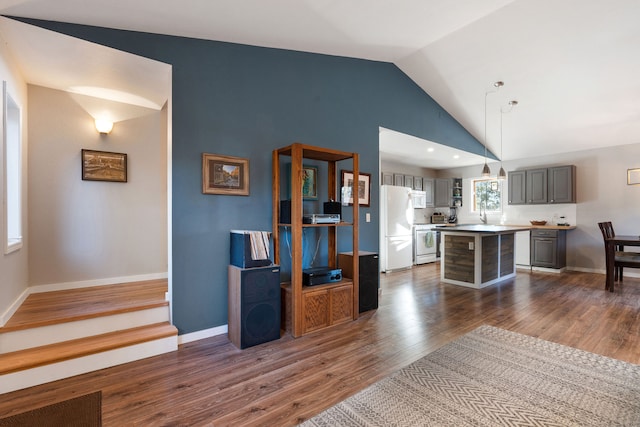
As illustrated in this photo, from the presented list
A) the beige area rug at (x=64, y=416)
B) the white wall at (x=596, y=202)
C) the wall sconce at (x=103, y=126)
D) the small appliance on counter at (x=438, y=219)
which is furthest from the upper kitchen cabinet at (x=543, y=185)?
the beige area rug at (x=64, y=416)

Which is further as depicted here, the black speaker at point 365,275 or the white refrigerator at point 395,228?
the white refrigerator at point 395,228

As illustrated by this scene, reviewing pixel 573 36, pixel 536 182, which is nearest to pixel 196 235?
pixel 573 36

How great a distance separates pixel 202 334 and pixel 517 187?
6963 millimetres

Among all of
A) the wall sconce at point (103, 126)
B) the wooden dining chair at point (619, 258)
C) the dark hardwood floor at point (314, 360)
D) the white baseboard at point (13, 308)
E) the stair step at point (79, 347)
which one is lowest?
the dark hardwood floor at point (314, 360)

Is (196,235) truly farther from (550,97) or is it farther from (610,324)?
(550,97)

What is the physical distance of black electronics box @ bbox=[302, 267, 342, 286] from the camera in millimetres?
3104

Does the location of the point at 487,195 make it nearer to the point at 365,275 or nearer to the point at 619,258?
the point at 619,258

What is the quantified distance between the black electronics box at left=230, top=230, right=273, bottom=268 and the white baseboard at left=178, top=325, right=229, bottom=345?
68cm

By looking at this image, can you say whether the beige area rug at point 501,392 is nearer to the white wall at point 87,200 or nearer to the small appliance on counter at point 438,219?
the white wall at point 87,200

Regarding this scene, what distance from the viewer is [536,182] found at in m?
6.50

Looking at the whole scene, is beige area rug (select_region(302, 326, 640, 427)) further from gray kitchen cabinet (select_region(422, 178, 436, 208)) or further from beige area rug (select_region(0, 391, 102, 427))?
gray kitchen cabinet (select_region(422, 178, 436, 208))

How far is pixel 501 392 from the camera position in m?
2.04

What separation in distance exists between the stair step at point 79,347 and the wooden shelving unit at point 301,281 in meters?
1.07

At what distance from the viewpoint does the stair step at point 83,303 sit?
7.89 ft
